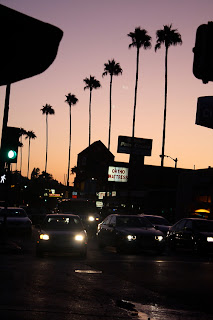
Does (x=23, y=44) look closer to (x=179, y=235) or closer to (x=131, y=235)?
(x=131, y=235)

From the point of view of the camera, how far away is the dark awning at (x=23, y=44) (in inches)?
84.7

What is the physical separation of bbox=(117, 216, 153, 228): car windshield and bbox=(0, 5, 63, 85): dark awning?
2259 cm

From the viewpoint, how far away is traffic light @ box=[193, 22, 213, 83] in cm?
562

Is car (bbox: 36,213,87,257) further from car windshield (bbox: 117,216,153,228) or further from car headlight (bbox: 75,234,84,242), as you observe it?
car windshield (bbox: 117,216,153,228)

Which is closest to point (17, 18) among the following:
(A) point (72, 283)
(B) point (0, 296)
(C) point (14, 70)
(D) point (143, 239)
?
(C) point (14, 70)

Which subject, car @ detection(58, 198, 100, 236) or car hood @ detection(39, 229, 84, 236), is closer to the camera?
car hood @ detection(39, 229, 84, 236)

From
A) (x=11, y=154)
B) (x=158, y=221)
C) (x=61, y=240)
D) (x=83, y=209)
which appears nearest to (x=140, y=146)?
(x=83, y=209)

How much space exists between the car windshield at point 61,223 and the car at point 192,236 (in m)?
5.55

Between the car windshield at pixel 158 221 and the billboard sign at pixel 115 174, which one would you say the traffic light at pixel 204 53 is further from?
the billboard sign at pixel 115 174

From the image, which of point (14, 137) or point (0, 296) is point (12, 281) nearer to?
point (0, 296)

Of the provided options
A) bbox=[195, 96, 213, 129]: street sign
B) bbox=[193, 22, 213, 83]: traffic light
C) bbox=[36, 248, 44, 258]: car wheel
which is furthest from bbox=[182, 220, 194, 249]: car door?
bbox=[193, 22, 213, 83]: traffic light

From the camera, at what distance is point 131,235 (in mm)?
23250

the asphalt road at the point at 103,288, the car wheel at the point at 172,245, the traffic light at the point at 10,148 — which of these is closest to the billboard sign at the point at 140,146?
the car wheel at the point at 172,245

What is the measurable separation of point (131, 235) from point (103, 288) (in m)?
10.5
